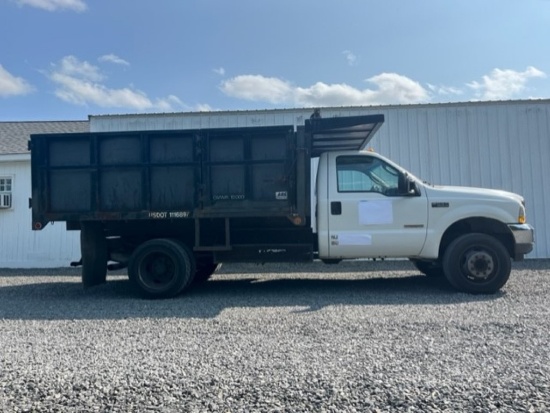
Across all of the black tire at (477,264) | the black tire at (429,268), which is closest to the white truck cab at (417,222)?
the black tire at (477,264)

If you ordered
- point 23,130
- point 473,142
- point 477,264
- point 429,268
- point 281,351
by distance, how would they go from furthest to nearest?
point 23,130, point 473,142, point 429,268, point 477,264, point 281,351

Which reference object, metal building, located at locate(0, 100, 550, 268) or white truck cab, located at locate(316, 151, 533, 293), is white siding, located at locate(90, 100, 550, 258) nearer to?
metal building, located at locate(0, 100, 550, 268)

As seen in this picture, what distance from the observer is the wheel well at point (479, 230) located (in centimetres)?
735

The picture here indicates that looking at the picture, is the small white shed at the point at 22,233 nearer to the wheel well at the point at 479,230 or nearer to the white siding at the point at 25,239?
the white siding at the point at 25,239

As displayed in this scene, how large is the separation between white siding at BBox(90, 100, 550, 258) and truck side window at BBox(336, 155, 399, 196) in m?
4.76

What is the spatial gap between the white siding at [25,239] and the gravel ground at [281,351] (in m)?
5.17

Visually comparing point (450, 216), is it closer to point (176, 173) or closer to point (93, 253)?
point (176, 173)

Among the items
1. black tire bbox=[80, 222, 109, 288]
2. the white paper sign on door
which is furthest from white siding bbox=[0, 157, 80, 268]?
the white paper sign on door

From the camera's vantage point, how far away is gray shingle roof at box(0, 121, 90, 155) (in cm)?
1378

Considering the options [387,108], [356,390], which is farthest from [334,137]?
[356,390]

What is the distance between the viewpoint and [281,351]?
4281mm

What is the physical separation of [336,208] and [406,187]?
1.15 m

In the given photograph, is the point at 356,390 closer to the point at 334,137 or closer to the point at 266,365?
the point at 266,365

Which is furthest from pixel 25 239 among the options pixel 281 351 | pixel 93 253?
pixel 281 351
